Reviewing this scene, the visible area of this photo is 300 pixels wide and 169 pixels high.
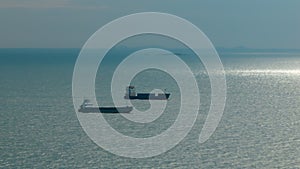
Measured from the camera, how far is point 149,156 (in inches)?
2650

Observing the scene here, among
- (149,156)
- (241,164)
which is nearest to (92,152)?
(149,156)

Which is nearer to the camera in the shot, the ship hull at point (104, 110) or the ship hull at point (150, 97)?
the ship hull at point (104, 110)

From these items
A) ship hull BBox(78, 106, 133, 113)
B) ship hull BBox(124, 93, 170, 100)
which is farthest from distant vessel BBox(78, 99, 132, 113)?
ship hull BBox(124, 93, 170, 100)

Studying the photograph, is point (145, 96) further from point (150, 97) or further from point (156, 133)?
point (156, 133)

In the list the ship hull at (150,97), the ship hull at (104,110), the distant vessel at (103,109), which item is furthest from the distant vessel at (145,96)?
the ship hull at (104,110)

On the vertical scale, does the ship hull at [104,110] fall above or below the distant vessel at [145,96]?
below

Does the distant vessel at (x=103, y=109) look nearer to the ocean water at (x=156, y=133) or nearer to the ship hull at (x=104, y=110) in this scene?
the ship hull at (x=104, y=110)

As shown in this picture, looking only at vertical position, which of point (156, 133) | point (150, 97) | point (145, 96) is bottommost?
point (156, 133)

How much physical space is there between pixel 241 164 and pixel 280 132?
70.9 ft

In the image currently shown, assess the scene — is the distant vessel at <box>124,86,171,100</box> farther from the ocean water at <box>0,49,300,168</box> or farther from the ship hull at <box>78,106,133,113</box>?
the ship hull at <box>78,106,133,113</box>

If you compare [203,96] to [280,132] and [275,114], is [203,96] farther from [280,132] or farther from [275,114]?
[280,132]

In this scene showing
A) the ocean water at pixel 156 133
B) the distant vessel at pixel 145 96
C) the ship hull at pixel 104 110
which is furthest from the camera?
the distant vessel at pixel 145 96

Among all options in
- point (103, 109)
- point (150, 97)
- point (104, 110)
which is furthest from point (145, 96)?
point (104, 110)

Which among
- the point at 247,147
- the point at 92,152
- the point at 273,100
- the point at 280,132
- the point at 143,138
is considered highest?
the point at 273,100
